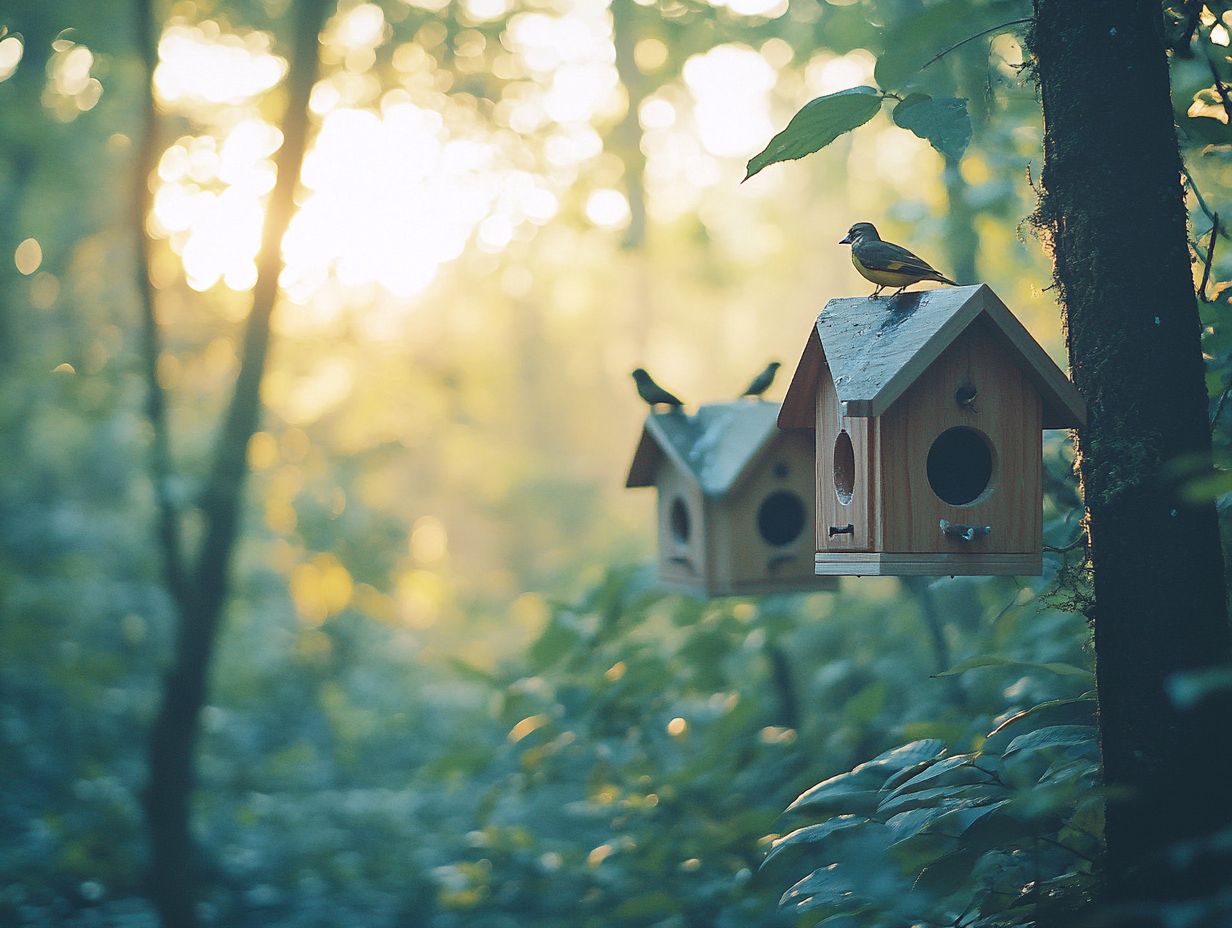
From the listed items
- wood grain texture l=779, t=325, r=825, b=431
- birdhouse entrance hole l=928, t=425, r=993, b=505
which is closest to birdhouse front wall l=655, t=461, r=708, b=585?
wood grain texture l=779, t=325, r=825, b=431

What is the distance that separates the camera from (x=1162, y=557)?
2.06 m

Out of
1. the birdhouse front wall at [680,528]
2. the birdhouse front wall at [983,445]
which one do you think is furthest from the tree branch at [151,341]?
the birdhouse front wall at [983,445]

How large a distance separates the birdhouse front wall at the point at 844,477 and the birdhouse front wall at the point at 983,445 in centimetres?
3

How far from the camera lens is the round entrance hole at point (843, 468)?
104 inches

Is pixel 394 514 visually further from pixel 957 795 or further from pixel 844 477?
pixel 957 795

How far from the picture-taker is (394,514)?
476 inches

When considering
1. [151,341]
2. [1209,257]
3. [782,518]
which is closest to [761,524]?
[782,518]

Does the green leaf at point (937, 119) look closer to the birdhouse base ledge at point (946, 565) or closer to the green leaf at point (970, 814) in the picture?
the birdhouse base ledge at point (946, 565)

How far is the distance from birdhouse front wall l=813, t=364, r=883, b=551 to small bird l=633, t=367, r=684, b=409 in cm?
147

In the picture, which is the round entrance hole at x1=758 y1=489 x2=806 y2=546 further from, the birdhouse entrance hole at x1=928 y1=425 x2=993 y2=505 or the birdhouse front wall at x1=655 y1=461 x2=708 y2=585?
the birdhouse entrance hole at x1=928 y1=425 x2=993 y2=505

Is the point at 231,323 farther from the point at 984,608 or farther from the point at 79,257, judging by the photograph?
the point at 984,608

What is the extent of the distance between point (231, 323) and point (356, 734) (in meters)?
4.54

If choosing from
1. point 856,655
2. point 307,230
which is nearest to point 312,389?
point 307,230

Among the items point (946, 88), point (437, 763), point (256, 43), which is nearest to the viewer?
point (946, 88)
